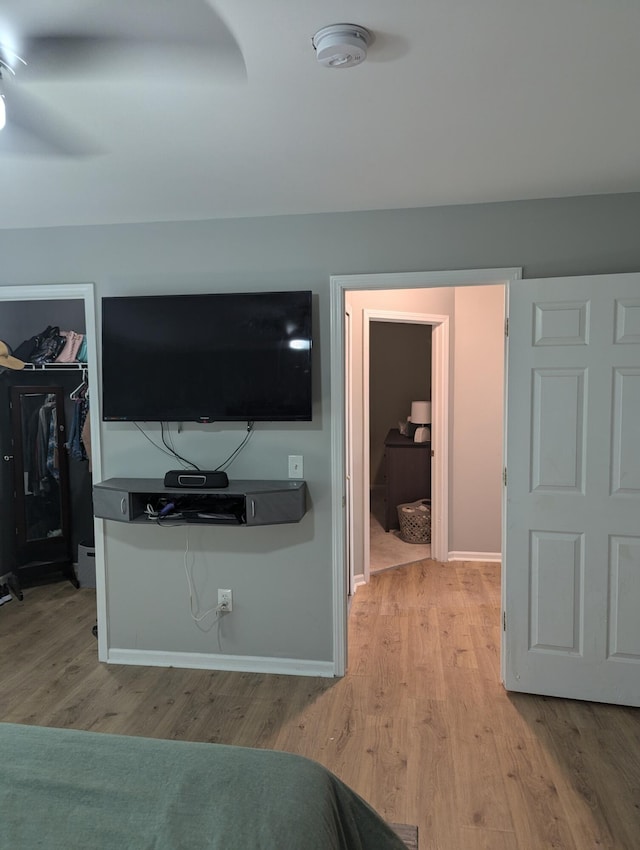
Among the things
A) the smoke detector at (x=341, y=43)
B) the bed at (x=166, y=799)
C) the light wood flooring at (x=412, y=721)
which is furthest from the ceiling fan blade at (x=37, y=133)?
the light wood flooring at (x=412, y=721)

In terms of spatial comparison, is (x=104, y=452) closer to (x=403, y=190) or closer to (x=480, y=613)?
(x=403, y=190)

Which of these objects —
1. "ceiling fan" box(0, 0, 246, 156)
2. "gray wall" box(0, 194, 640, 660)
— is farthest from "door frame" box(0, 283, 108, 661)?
"ceiling fan" box(0, 0, 246, 156)

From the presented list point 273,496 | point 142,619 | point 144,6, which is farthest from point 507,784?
point 144,6

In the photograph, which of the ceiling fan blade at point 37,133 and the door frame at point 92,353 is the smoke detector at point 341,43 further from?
the door frame at point 92,353

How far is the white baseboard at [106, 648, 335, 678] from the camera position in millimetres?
3113

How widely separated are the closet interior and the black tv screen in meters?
1.33

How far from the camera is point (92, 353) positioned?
316 cm

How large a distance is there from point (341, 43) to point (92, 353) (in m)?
2.25

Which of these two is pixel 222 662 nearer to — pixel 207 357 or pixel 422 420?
pixel 207 357

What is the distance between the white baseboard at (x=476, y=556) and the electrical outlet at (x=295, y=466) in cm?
245

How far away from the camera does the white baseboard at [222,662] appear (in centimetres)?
311

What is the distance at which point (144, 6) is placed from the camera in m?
1.24

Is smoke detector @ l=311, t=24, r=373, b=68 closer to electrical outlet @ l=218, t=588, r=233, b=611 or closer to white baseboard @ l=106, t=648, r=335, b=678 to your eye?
electrical outlet @ l=218, t=588, r=233, b=611

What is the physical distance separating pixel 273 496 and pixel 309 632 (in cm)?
82
